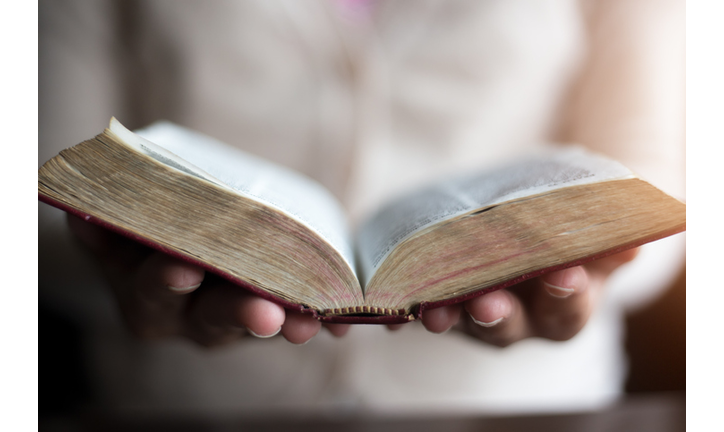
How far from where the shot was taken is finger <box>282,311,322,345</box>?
15.2 inches

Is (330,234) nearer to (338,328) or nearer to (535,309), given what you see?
(338,328)

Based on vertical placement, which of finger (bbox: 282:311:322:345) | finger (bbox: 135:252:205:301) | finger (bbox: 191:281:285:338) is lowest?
finger (bbox: 282:311:322:345)

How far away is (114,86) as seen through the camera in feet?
3.01

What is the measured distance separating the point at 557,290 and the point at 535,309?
7cm

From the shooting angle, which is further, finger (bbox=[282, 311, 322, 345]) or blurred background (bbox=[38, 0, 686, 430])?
blurred background (bbox=[38, 0, 686, 430])

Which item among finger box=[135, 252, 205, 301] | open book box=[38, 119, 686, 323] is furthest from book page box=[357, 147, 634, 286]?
finger box=[135, 252, 205, 301]

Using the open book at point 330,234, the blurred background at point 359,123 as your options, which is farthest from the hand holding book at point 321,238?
the blurred background at point 359,123

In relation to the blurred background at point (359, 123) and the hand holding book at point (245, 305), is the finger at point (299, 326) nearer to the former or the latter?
the hand holding book at point (245, 305)

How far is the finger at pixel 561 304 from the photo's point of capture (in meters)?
Answer: 0.39

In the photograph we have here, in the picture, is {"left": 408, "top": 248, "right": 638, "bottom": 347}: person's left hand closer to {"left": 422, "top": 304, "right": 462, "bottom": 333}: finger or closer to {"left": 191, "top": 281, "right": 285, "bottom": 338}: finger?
{"left": 422, "top": 304, "right": 462, "bottom": 333}: finger

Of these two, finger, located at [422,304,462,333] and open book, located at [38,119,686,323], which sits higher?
open book, located at [38,119,686,323]

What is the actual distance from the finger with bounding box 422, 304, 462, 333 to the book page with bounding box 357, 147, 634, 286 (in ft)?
0.23
